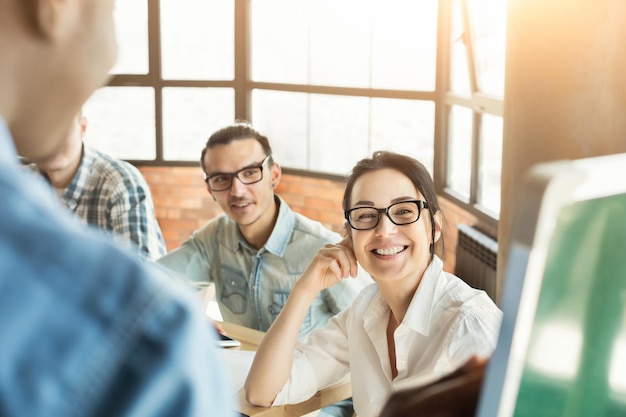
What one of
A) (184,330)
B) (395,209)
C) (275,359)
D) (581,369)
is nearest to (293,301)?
(275,359)

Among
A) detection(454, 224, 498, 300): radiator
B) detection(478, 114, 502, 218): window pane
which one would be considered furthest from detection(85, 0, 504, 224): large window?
detection(454, 224, 498, 300): radiator

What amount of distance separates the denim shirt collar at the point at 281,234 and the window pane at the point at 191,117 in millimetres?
3275

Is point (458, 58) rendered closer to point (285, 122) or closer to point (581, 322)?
point (285, 122)

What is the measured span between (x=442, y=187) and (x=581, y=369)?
14.9ft

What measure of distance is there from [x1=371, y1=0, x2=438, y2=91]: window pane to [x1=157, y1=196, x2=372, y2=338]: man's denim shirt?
2313mm

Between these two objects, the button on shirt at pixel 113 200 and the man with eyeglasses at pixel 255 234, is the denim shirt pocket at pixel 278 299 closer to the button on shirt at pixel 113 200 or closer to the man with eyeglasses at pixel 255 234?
the man with eyeglasses at pixel 255 234

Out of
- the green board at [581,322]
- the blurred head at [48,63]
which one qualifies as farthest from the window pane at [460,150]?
the blurred head at [48,63]

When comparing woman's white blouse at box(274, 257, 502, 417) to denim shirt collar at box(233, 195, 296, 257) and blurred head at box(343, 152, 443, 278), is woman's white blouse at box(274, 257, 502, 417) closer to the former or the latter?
blurred head at box(343, 152, 443, 278)

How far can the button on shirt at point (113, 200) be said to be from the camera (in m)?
3.49

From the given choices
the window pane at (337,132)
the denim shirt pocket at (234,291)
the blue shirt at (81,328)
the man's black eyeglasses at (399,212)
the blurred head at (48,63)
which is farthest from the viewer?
the window pane at (337,132)

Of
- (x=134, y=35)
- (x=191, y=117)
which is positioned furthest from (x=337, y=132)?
(x=134, y=35)

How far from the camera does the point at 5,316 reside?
40 centimetres

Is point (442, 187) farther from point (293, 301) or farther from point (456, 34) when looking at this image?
point (293, 301)

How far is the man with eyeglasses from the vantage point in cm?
310
